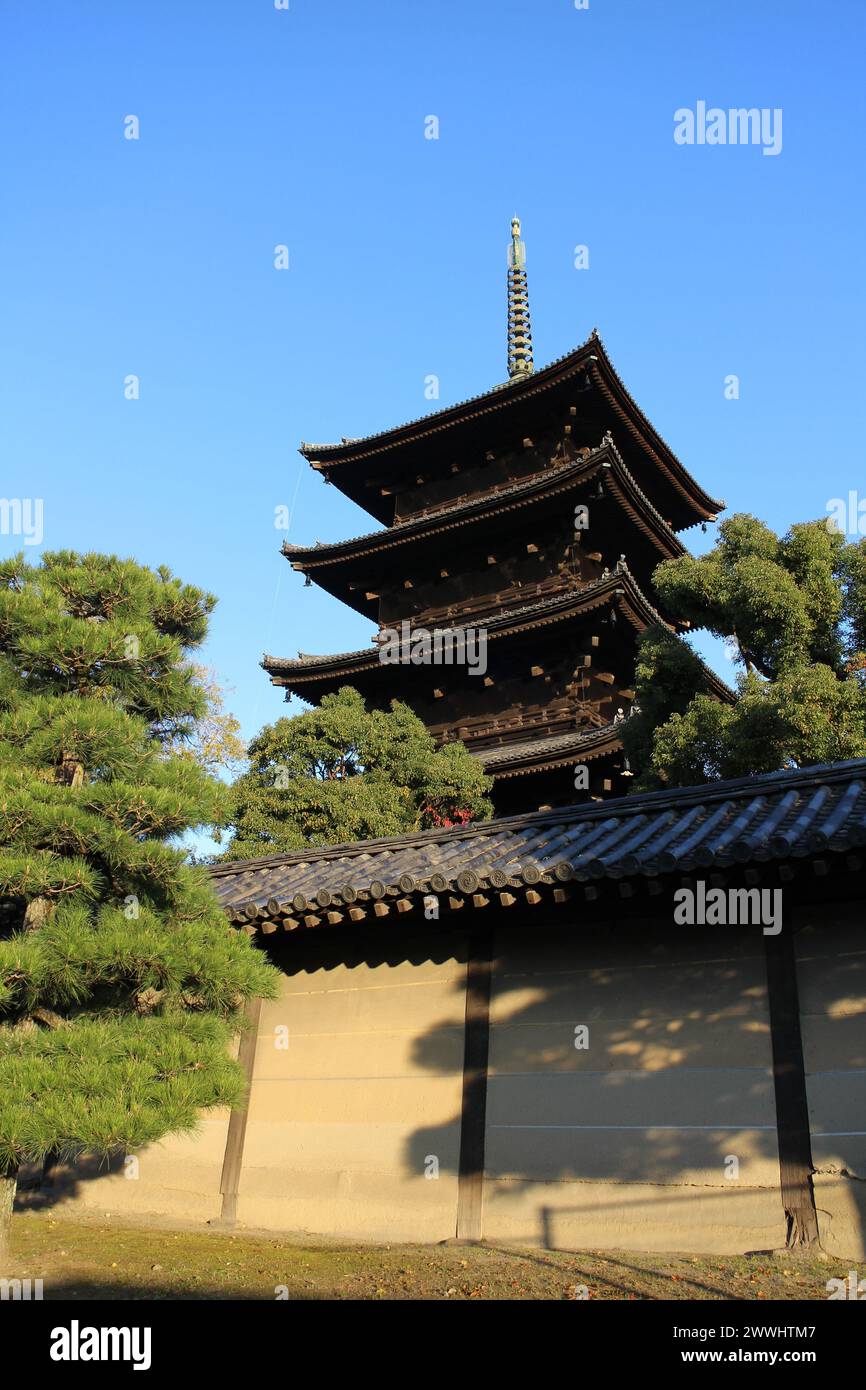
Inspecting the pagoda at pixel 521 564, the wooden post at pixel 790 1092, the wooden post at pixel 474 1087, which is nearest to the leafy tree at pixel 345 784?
the pagoda at pixel 521 564

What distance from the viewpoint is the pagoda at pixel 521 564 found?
22.8 m

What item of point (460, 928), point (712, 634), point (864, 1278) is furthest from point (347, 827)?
point (864, 1278)

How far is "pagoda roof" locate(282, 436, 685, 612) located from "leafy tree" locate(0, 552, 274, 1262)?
53.6 feet

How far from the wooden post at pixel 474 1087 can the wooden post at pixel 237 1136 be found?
2.02 metres

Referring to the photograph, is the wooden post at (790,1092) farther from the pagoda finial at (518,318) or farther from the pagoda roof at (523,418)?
the pagoda finial at (518,318)

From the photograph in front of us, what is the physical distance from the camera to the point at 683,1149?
794cm

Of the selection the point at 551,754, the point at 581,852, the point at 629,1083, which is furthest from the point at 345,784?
the point at 629,1083

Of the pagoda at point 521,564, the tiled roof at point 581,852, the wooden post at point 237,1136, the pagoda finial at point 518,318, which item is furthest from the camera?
the pagoda finial at point 518,318

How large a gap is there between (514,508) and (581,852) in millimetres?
16787

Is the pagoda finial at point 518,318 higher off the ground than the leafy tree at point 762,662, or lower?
higher

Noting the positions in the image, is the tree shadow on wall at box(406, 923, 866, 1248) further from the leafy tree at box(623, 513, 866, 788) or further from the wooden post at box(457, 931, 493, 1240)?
the leafy tree at box(623, 513, 866, 788)

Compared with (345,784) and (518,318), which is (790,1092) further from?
(518,318)

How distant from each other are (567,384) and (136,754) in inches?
771

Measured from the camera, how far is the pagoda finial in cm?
3300
